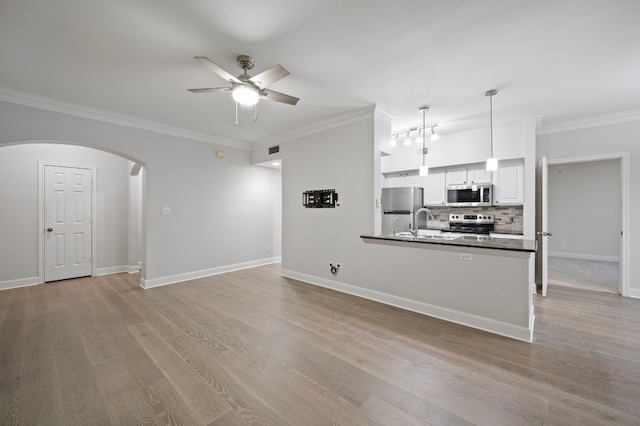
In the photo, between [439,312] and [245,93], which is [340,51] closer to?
[245,93]

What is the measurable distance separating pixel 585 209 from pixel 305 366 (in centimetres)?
856

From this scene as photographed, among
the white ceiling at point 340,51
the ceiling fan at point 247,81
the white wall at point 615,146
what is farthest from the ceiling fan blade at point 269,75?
the white wall at point 615,146

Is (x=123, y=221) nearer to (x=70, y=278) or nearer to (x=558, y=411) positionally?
(x=70, y=278)

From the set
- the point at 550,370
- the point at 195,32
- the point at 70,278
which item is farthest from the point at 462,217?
the point at 70,278

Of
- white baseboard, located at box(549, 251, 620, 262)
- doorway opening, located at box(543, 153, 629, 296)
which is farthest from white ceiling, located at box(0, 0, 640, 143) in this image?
white baseboard, located at box(549, 251, 620, 262)

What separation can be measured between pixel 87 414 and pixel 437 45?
3.88 meters

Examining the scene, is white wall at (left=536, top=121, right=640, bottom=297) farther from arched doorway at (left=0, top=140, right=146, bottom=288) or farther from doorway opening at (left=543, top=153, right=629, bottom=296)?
arched doorway at (left=0, top=140, right=146, bottom=288)

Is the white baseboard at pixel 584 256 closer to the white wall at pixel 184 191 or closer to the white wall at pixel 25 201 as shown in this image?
the white wall at pixel 184 191

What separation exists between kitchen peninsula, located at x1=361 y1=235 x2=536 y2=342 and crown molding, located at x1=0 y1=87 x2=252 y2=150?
3.84 metres

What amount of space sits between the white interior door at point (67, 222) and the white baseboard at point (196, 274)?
1723 millimetres

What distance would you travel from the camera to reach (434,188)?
5203 millimetres

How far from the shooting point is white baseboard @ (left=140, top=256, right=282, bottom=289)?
4355 millimetres

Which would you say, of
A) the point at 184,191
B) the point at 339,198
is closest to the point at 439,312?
the point at 339,198

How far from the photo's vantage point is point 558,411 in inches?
65.8
